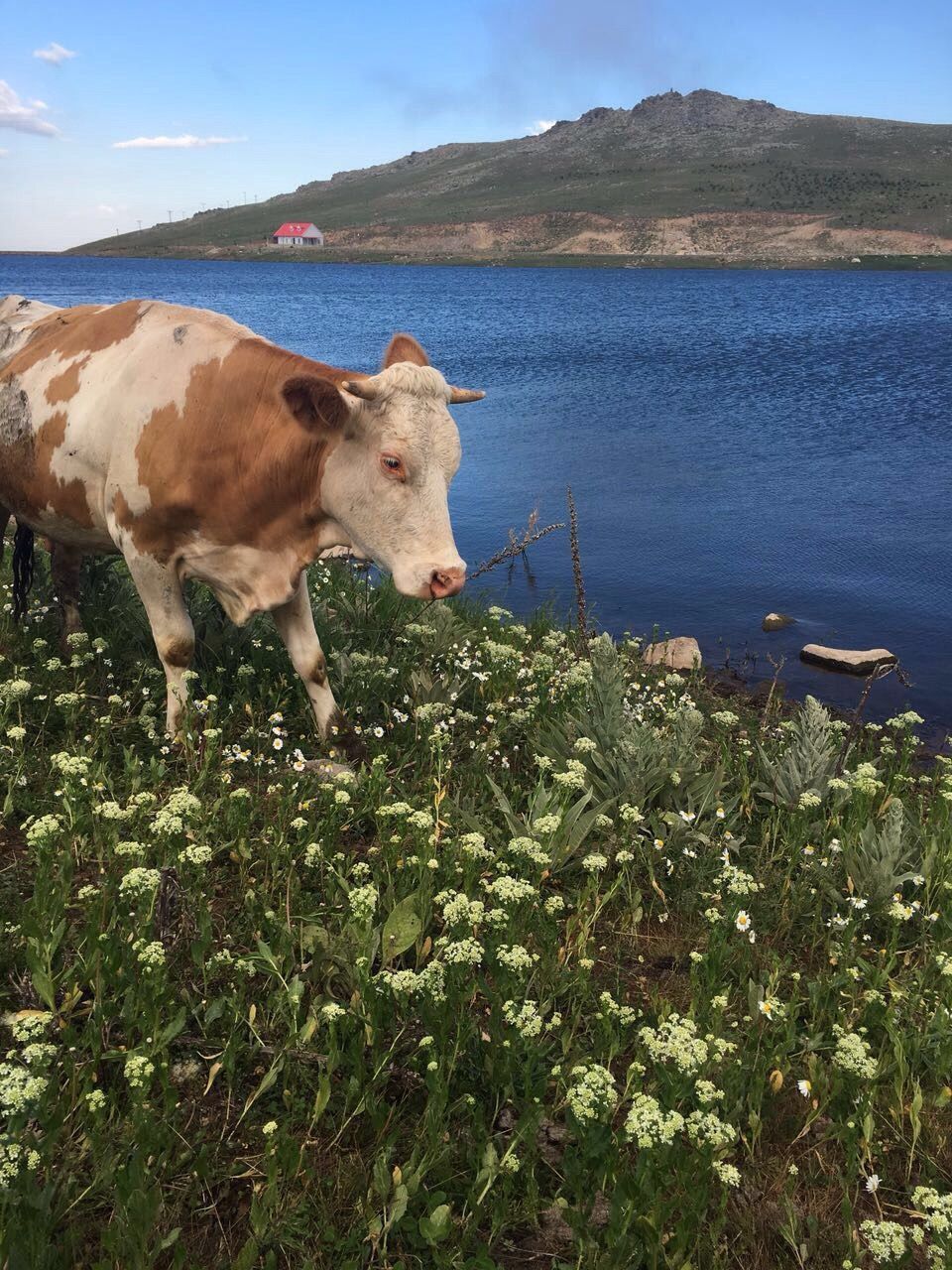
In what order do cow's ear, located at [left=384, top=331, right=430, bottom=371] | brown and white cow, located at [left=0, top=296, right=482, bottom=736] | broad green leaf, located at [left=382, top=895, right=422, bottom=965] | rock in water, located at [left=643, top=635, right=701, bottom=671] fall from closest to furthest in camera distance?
broad green leaf, located at [left=382, top=895, right=422, bottom=965] → brown and white cow, located at [left=0, top=296, right=482, bottom=736] → cow's ear, located at [left=384, top=331, right=430, bottom=371] → rock in water, located at [left=643, top=635, right=701, bottom=671]

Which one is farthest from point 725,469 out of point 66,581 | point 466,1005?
point 466,1005

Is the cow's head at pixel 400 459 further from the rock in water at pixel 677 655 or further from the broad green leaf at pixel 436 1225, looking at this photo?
the rock in water at pixel 677 655

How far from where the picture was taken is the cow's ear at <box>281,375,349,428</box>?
16.0ft

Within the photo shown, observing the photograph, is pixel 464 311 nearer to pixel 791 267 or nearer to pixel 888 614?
pixel 888 614

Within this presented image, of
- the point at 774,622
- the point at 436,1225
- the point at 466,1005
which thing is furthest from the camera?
the point at 774,622

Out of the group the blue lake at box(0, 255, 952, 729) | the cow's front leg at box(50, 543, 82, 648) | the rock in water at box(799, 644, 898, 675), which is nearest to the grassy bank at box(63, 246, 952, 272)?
the blue lake at box(0, 255, 952, 729)

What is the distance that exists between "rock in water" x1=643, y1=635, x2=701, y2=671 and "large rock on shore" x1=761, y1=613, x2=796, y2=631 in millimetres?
2050

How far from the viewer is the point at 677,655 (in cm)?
1109

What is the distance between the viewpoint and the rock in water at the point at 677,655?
34.6 ft

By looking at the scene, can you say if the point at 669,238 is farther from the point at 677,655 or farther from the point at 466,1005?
the point at 466,1005

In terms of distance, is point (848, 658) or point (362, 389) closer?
point (362, 389)

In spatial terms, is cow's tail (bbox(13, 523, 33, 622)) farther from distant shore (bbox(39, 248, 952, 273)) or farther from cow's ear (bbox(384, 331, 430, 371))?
distant shore (bbox(39, 248, 952, 273))

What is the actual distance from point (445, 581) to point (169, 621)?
78.0 inches

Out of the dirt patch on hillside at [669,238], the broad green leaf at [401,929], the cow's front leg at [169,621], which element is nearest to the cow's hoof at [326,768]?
the cow's front leg at [169,621]
